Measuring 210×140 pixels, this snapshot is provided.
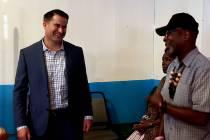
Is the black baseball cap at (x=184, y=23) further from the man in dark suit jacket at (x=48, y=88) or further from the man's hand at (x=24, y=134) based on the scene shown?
the man's hand at (x=24, y=134)

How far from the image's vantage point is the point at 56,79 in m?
2.56

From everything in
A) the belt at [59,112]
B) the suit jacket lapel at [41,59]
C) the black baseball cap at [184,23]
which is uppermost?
the black baseball cap at [184,23]

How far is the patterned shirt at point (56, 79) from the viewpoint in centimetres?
255

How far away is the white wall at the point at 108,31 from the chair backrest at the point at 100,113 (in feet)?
0.81

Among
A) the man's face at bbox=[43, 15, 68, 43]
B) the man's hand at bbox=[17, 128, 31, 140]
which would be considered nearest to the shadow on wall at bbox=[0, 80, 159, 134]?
the man's face at bbox=[43, 15, 68, 43]

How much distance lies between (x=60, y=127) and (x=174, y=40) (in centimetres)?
126

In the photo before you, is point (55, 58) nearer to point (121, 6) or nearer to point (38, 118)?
point (38, 118)

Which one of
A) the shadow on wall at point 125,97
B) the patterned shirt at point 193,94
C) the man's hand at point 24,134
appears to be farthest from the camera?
the shadow on wall at point 125,97

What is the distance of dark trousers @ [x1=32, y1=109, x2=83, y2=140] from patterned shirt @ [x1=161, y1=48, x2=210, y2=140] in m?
1.05

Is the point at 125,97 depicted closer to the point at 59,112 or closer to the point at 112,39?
the point at 112,39

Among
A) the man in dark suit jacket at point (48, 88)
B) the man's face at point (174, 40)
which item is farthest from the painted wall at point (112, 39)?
the man's face at point (174, 40)

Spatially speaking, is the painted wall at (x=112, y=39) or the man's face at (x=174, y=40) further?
the painted wall at (x=112, y=39)

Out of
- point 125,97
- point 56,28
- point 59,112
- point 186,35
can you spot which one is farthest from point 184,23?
point 125,97

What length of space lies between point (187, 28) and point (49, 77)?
49.0 inches
